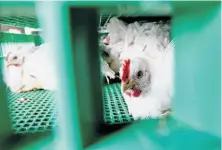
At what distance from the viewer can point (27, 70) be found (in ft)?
3.91

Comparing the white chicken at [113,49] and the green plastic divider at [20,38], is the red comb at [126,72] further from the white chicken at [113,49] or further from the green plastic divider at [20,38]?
the green plastic divider at [20,38]

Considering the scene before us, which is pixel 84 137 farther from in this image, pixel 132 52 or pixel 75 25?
pixel 132 52

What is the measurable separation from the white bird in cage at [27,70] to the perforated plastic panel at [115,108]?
1.01 feet

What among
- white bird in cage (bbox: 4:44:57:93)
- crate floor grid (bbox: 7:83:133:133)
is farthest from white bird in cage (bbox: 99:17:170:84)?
white bird in cage (bbox: 4:44:57:93)

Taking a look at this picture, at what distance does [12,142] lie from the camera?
1.28ft

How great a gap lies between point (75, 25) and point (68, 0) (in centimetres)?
6

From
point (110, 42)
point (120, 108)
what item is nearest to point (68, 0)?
point (120, 108)

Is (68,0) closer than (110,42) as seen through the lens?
Yes

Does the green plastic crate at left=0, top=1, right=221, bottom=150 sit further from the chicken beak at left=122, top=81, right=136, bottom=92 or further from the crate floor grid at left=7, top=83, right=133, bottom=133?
the chicken beak at left=122, top=81, right=136, bottom=92

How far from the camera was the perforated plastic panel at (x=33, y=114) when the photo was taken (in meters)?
0.51

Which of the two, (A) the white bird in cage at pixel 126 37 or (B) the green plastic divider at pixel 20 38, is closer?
(A) the white bird in cage at pixel 126 37

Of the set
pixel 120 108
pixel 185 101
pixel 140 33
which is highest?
pixel 140 33

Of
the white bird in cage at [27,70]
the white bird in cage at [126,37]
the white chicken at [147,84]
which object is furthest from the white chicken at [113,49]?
the white chicken at [147,84]

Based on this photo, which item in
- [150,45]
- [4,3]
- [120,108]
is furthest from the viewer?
[150,45]
